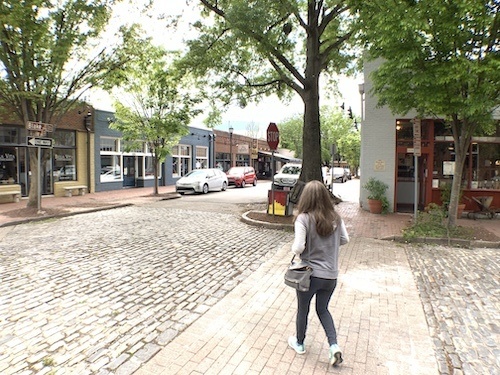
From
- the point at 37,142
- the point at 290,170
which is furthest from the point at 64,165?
the point at 290,170

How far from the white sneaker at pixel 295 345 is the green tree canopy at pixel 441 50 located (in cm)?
626

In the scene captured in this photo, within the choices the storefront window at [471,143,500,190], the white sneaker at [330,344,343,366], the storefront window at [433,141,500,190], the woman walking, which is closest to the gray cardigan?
the woman walking

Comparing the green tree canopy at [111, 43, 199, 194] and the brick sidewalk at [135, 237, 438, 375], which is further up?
the green tree canopy at [111, 43, 199, 194]

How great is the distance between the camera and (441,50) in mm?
7566

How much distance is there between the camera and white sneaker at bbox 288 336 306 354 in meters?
3.19

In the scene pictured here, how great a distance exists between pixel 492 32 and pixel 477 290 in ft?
19.3

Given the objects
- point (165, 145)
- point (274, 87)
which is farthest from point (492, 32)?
point (165, 145)

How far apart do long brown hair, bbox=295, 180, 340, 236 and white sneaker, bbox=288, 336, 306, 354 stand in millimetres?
1126

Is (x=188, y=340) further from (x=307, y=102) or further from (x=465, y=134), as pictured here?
(x=307, y=102)

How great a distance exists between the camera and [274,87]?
56.1ft

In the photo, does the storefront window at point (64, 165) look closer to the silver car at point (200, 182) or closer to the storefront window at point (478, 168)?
the silver car at point (200, 182)

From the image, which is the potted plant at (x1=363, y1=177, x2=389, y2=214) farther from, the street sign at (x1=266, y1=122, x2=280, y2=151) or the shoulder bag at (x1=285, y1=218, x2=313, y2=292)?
the shoulder bag at (x1=285, y1=218, x2=313, y2=292)

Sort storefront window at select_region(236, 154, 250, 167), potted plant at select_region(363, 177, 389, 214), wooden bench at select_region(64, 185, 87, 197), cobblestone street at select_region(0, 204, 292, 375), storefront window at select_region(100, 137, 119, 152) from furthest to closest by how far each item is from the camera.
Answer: storefront window at select_region(236, 154, 250, 167) < storefront window at select_region(100, 137, 119, 152) < wooden bench at select_region(64, 185, 87, 197) < potted plant at select_region(363, 177, 389, 214) < cobblestone street at select_region(0, 204, 292, 375)

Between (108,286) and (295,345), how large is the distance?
2.94m
